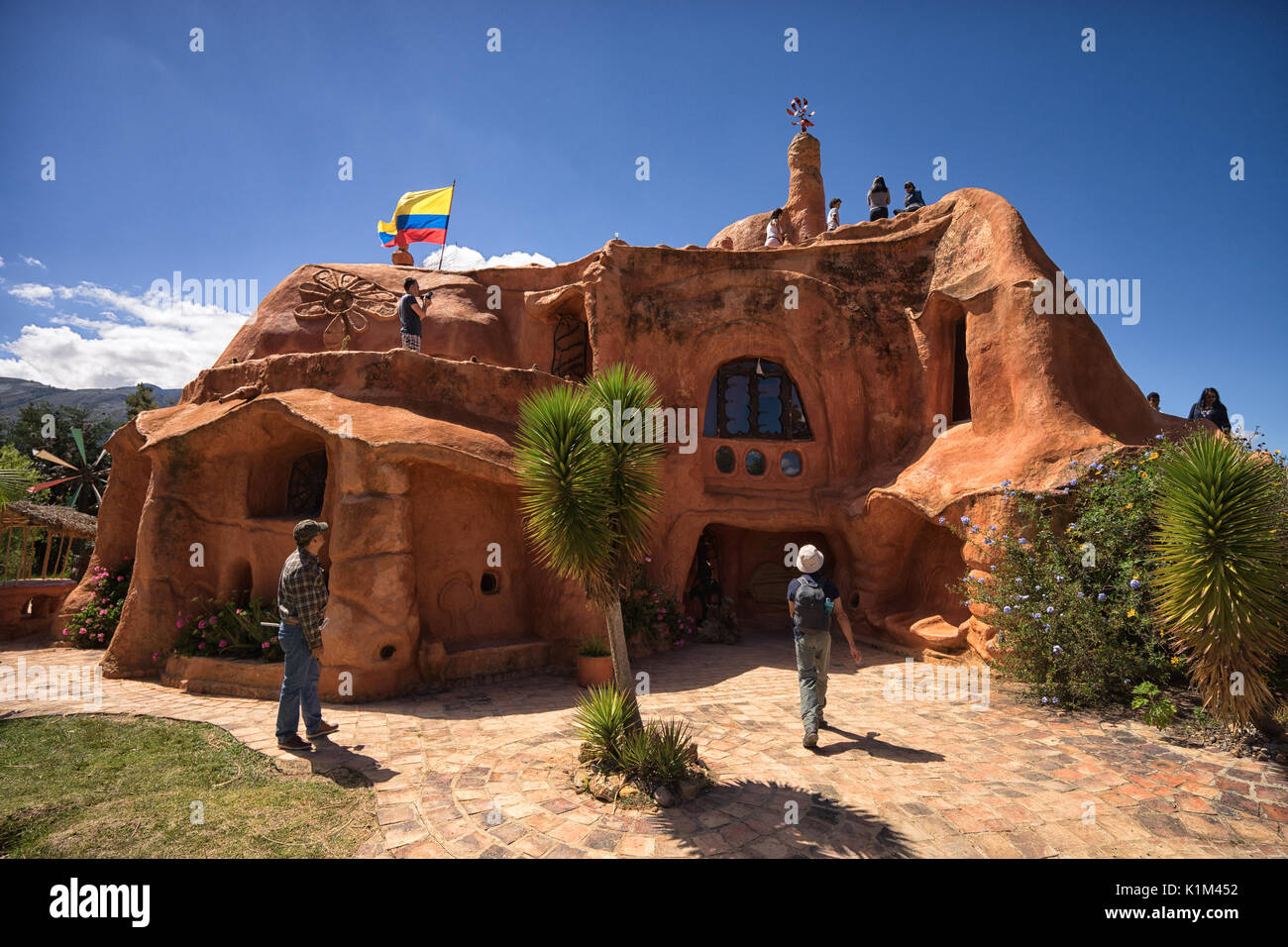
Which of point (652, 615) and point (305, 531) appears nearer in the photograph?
point (305, 531)

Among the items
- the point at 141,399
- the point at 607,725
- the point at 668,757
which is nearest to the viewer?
the point at 668,757

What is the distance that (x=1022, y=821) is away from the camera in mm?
4633

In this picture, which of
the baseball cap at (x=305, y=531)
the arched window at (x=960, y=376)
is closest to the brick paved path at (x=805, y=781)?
the baseball cap at (x=305, y=531)

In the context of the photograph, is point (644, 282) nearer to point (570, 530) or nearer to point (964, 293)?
point (964, 293)

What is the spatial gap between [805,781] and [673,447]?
8.21 meters

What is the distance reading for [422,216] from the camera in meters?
19.5

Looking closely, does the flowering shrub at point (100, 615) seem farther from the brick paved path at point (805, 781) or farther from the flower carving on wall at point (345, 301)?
the flower carving on wall at point (345, 301)

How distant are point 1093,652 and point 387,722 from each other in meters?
8.43

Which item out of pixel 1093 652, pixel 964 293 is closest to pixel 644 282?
pixel 964 293

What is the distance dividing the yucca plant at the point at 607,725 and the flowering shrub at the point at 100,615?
11.3m

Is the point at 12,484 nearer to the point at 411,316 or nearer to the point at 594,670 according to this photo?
the point at 411,316

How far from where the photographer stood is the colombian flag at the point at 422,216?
63.0 ft

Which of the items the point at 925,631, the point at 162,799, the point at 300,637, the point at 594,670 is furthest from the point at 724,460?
the point at 162,799

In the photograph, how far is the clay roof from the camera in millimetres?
14359
